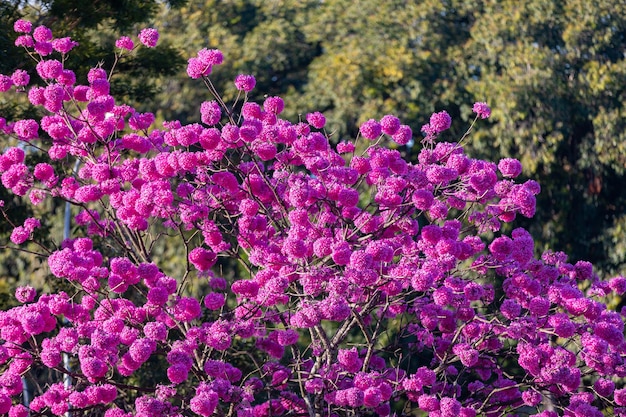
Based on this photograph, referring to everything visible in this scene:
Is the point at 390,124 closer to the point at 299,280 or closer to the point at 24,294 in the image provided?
the point at 299,280

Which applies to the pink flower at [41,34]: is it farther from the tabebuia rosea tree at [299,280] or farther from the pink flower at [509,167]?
the pink flower at [509,167]

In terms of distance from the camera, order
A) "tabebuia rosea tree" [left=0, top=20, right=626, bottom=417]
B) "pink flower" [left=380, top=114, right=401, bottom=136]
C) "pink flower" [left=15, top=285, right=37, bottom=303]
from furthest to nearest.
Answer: "pink flower" [left=380, top=114, right=401, bottom=136] < "pink flower" [left=15, top=285, right=37, bottom=303] < "tabebuia rosea tree" [left=0, top=20, right=626, bottom=417]

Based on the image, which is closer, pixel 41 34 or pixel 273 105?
pixel 273 105

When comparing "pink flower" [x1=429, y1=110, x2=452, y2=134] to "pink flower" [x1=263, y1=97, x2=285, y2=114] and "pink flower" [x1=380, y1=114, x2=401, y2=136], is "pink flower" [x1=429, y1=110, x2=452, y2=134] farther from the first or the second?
"pink flower" [x1=263, y1=97, x2=285, y2=114]

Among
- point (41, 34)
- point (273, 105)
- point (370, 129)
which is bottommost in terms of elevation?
point (370, 129)

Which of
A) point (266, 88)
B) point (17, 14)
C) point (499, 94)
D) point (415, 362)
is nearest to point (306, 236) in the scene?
point (17, 14)

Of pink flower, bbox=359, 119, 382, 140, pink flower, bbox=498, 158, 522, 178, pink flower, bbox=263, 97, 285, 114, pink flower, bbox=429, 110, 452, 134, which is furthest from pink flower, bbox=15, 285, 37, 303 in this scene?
pink flower, bbox=498, 158, 522, 178

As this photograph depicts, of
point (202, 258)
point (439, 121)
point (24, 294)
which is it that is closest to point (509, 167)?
point (439, 121)

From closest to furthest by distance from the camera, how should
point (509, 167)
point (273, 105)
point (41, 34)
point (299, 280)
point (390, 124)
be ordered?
point (299, 280) → point (509, 167) → point (390, 124) → point (273, 105) → point (41, 34)

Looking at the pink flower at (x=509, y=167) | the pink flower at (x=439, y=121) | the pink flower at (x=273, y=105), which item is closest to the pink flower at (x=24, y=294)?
the pink flower at (x=273, y=105)

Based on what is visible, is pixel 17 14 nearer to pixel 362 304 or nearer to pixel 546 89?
pixel 362 304

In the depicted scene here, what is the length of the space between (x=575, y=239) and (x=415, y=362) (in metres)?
2.21

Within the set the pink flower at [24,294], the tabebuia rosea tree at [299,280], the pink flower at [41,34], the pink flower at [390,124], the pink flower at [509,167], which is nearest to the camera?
the tabebuia rosea tree at [299,280]

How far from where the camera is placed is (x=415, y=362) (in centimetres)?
886
